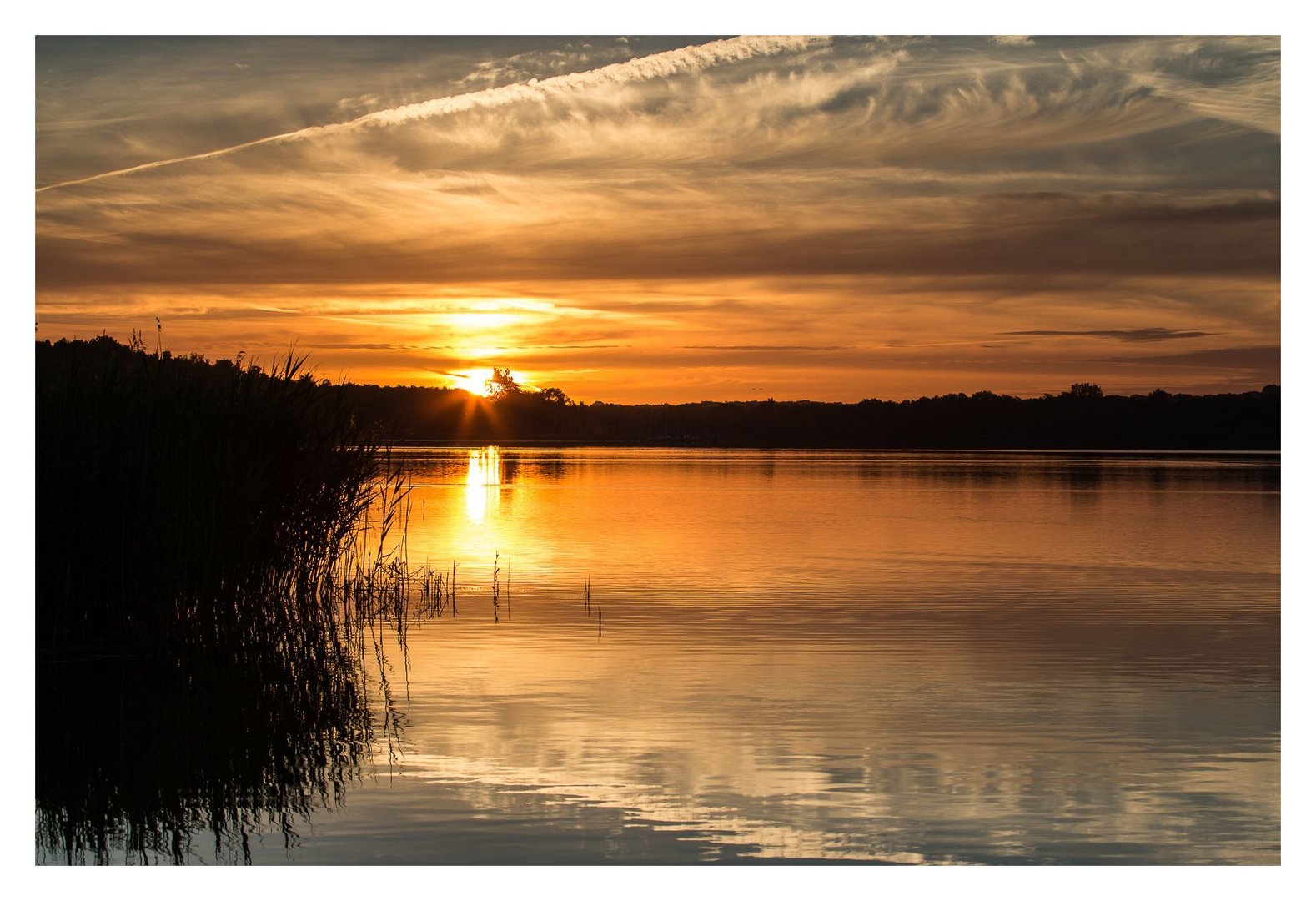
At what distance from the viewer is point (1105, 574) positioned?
52.9 feet

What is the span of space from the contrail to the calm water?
504cm

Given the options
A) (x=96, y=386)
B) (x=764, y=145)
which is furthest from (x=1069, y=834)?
(x=764, y=145)

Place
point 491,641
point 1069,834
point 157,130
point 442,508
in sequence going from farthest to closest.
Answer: point 442,508 → point 157,130 → point 491,641 → point 1069,834

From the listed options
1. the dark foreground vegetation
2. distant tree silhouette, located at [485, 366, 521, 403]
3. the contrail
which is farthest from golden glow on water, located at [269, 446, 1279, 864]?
distant tree silhouette, located at [485, 366, 521, 403]

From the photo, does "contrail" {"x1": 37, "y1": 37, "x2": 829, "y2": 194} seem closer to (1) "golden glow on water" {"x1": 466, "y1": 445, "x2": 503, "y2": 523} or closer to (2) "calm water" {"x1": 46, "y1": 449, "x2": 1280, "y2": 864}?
(2) "calm water" {"x1": 46, "y1": 449, "x2": 1280, "y2": 864}

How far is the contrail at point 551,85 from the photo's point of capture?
43.8 ft

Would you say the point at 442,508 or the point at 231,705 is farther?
the point at 442,508

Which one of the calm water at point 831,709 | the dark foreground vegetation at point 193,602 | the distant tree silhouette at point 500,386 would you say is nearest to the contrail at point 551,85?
the dark foreground vegetation at point 193,602

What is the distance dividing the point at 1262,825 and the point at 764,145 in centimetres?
1172

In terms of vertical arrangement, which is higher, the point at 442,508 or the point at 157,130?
the point at 157,130

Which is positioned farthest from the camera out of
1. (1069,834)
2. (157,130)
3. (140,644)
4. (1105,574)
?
(1105,574)

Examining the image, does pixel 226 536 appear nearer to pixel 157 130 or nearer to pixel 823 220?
pixel 157 130

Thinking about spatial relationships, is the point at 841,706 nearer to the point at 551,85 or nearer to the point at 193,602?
the point at 193,602
